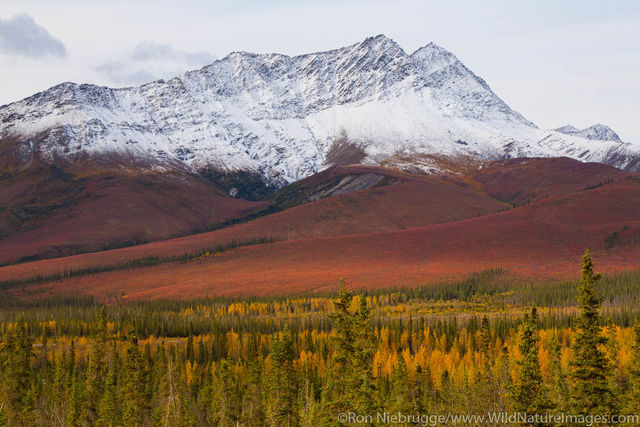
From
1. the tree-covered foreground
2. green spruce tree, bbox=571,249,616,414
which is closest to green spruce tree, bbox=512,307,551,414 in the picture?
the tree-covered foreground

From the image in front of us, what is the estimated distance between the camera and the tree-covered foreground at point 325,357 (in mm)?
30688

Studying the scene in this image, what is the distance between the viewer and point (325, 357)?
9919 centimetres

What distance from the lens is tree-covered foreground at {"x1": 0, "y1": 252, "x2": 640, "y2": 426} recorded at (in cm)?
3069

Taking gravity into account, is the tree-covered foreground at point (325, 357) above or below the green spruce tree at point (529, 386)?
below

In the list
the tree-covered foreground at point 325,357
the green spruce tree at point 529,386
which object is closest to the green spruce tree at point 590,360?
the tree-covered foreground at point 325,357

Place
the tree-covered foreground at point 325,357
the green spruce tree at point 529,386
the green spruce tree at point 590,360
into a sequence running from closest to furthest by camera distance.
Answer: the green spruce tree at point 529,386, the green spruce tree at point 590,360, the tree-covered foreground at point 325,357

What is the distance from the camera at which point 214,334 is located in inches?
4719

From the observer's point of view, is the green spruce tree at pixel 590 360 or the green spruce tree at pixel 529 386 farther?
the green spruce tree at pixel 590 360

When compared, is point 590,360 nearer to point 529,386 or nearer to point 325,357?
point 529,386

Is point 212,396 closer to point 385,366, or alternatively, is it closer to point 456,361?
point 385,366

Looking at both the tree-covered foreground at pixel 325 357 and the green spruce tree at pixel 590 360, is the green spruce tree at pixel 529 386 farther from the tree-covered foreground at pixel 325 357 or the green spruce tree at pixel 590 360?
the green spruce tree at pixel 590 360

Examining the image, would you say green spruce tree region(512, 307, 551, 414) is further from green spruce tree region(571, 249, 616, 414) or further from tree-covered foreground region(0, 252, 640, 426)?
green spruce tree region(571, 249, 616, 414)

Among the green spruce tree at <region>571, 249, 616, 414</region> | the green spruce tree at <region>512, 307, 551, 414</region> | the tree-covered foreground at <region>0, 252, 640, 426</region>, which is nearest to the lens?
the green spruce tree at <region>512, 307, 551, 414</region>

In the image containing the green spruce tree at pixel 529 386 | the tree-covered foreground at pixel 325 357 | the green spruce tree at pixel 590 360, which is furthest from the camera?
the tree-covered foreground at pixel 325 357
